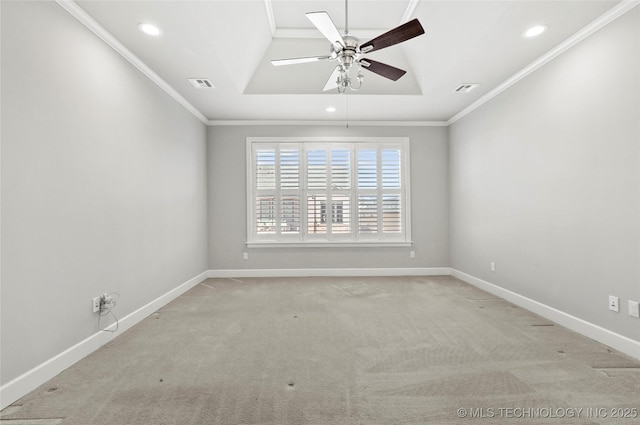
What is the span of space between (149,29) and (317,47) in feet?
6.22

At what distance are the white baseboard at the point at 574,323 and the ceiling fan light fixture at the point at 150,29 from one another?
4577mm

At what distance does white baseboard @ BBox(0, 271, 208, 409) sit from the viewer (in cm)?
185

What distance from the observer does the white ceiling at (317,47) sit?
2607 mm

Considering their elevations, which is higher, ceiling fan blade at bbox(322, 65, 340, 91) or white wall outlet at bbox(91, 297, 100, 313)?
ceiling fan blade at bbox(322, 65, 340, 91)

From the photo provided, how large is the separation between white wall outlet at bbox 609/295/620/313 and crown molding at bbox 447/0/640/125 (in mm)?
2242

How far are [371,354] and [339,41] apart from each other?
7.72ft

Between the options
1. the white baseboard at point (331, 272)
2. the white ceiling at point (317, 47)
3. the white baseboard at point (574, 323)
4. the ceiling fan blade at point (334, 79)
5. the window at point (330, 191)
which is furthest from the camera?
the window at point (330, 191)

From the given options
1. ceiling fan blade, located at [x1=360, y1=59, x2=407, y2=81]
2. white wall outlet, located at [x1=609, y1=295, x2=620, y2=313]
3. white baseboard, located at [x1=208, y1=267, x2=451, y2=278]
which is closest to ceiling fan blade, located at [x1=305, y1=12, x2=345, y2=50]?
ceiling fan blade, located at [x1=360, y1=59, x2=407, y2=81]

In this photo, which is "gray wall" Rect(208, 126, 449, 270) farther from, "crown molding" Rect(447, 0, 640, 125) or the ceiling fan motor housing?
the ceiling fan motor housing

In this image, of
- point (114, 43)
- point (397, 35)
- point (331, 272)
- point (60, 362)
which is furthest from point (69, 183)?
point (331, 272)

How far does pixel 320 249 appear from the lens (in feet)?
18.2

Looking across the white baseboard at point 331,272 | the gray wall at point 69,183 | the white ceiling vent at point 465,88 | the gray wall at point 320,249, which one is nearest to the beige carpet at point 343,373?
the gray wall at point 69,183

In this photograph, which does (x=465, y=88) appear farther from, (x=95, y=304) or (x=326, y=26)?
(x=95, y=304)

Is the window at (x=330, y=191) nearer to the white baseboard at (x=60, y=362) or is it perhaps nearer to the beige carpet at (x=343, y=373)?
the beige carpet at (x=343, y=373)
